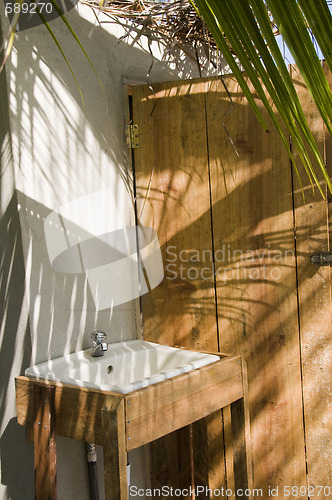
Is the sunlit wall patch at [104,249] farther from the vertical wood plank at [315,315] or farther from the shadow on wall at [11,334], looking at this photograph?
the vertical wood plank at [315,315]

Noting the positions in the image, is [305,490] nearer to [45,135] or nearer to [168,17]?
[45,135]

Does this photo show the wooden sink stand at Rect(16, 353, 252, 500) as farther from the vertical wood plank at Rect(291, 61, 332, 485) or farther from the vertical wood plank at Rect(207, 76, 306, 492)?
the vertical wood plank at Rect(291, 61, 332, 485)

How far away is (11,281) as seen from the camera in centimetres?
192

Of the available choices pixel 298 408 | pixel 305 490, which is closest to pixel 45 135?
pixel 298 408

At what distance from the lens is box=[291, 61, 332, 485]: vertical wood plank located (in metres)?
2.19

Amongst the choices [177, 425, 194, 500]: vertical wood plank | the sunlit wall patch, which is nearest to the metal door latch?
the sunlit wall patch

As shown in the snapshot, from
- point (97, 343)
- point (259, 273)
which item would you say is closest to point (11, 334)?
point (97, 343)

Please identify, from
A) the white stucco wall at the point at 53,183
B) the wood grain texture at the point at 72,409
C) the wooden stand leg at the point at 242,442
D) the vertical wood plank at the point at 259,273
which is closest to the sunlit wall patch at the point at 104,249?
the white stucco wall at the point at 53,183

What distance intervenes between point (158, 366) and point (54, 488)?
611 mm

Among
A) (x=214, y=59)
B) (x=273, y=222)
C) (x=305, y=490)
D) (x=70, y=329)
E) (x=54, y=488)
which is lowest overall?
(x=305, y=490)

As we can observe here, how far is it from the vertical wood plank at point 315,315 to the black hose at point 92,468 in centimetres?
86

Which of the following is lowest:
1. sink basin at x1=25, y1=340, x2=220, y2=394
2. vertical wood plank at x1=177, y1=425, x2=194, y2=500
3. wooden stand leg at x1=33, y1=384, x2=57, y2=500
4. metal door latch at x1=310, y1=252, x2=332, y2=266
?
vertical wood plank at x1=177, y1=425, x2=194, y2=500

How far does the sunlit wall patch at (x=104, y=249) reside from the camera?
6.88ft

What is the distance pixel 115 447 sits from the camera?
1.63 meters
